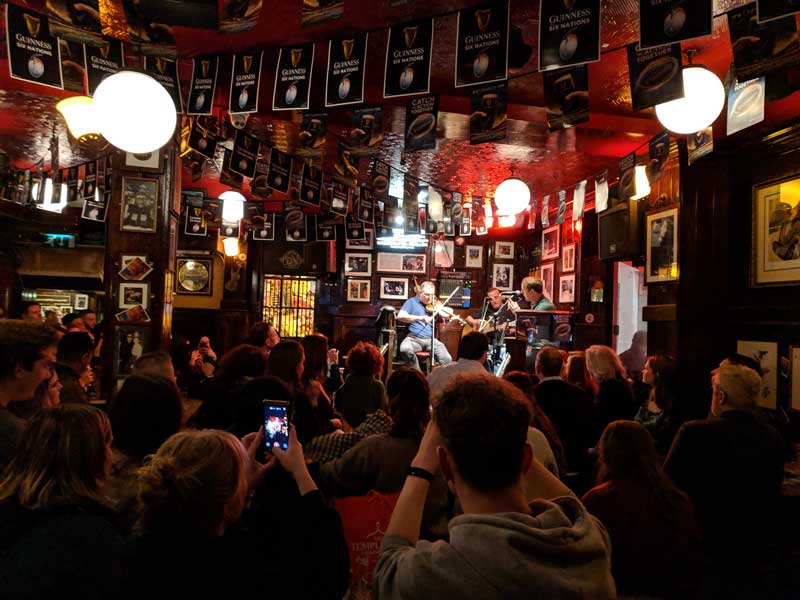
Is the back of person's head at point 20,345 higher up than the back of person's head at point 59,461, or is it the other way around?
the back of person's head at point 20,345

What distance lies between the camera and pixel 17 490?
154cm

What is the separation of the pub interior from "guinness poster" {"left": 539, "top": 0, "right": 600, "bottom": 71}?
14 millimetres

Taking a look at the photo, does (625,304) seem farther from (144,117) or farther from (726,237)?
(144,117)

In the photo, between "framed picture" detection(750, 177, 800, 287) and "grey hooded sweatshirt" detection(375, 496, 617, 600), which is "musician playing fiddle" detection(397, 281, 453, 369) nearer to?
"framed picture" detection(750, 177, 800, 287)

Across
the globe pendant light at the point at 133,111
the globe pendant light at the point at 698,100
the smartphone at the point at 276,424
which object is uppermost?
the globe pendant light at the point at 698,100

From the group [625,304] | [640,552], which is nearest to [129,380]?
[640,552]

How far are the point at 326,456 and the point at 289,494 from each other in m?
0.83

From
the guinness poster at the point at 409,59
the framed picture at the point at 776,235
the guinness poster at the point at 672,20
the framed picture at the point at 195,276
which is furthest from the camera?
the framed picture at the point at 195,276

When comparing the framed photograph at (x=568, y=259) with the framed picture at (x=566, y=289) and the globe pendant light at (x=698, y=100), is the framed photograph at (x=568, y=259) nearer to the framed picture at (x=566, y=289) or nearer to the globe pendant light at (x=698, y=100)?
the framed picture at (x=566, y=289)

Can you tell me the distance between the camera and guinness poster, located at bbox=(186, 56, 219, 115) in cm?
496

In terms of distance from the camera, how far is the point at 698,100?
158 inches

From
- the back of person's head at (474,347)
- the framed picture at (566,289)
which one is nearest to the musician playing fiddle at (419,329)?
the framed picture at (566,289)

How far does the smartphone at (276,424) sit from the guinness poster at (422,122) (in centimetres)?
360

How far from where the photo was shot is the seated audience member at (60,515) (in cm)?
141
